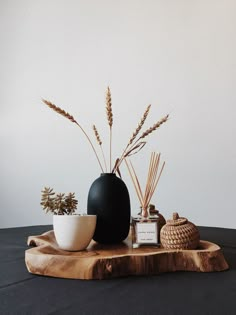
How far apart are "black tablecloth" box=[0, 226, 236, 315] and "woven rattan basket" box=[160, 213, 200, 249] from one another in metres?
0.07

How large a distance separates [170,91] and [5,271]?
1723 millimetres

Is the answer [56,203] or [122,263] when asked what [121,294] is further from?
[56,203]

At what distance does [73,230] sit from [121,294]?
0.25m

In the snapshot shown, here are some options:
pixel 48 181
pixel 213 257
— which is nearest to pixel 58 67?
pixel 48 181

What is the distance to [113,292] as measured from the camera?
567 mm

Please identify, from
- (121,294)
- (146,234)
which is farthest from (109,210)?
(121,294)

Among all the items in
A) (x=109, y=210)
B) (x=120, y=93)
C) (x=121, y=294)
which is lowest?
(x=121, y=294)

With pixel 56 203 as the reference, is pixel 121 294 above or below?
below

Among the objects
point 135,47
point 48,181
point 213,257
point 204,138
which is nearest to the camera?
point 213,257

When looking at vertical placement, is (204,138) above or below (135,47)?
below

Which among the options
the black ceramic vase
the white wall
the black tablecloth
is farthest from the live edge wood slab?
the white wall

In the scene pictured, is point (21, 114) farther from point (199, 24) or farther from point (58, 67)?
point (199, 24)

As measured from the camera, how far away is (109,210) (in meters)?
0.87

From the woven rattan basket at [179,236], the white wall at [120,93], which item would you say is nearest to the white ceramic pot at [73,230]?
the woven rattan basket at [179,236]
